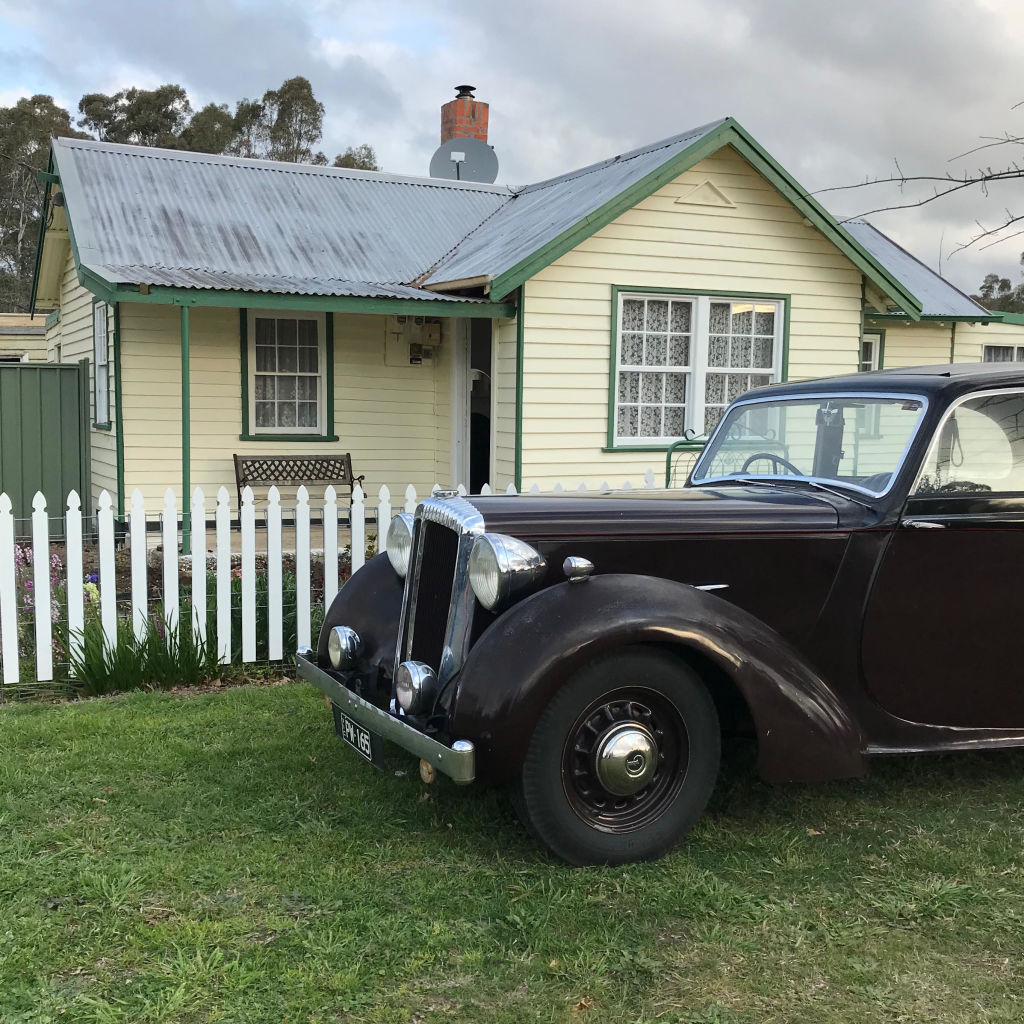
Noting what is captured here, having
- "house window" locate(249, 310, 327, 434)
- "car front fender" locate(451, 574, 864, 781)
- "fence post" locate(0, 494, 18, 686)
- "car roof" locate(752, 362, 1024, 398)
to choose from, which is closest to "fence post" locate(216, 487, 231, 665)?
"fence post" locate(0, 494, 18, 686)

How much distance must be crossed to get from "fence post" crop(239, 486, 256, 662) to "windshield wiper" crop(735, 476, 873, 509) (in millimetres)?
2876

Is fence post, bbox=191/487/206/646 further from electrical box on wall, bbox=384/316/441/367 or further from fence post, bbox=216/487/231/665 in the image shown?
electrical box on wall, bbox=384/316/441/367

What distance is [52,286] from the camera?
14.9 m

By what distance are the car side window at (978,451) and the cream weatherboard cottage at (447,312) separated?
5833mm

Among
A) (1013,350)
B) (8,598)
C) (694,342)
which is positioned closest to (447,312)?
(694,342)

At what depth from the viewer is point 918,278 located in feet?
52.4

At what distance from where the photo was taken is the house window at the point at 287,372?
Result: 11375mm

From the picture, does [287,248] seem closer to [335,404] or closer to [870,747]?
[335,404]

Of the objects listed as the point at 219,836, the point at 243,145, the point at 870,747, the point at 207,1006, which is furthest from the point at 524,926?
the point at 243,145

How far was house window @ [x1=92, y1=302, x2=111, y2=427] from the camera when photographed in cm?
1113

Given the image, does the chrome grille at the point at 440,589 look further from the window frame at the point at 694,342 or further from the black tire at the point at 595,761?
the window frame at the point at 694,342

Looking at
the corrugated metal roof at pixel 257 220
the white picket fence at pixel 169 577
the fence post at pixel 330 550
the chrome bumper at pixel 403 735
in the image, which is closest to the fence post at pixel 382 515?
the white picket fence at pixel 169 577

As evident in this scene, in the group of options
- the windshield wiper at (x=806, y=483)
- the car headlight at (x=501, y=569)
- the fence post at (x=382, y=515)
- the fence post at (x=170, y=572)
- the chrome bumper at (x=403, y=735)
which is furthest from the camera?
the fence post at (x=382, y=515)

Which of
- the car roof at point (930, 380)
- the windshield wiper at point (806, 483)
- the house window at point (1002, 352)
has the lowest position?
the windshield wiper at point (806, 483)
